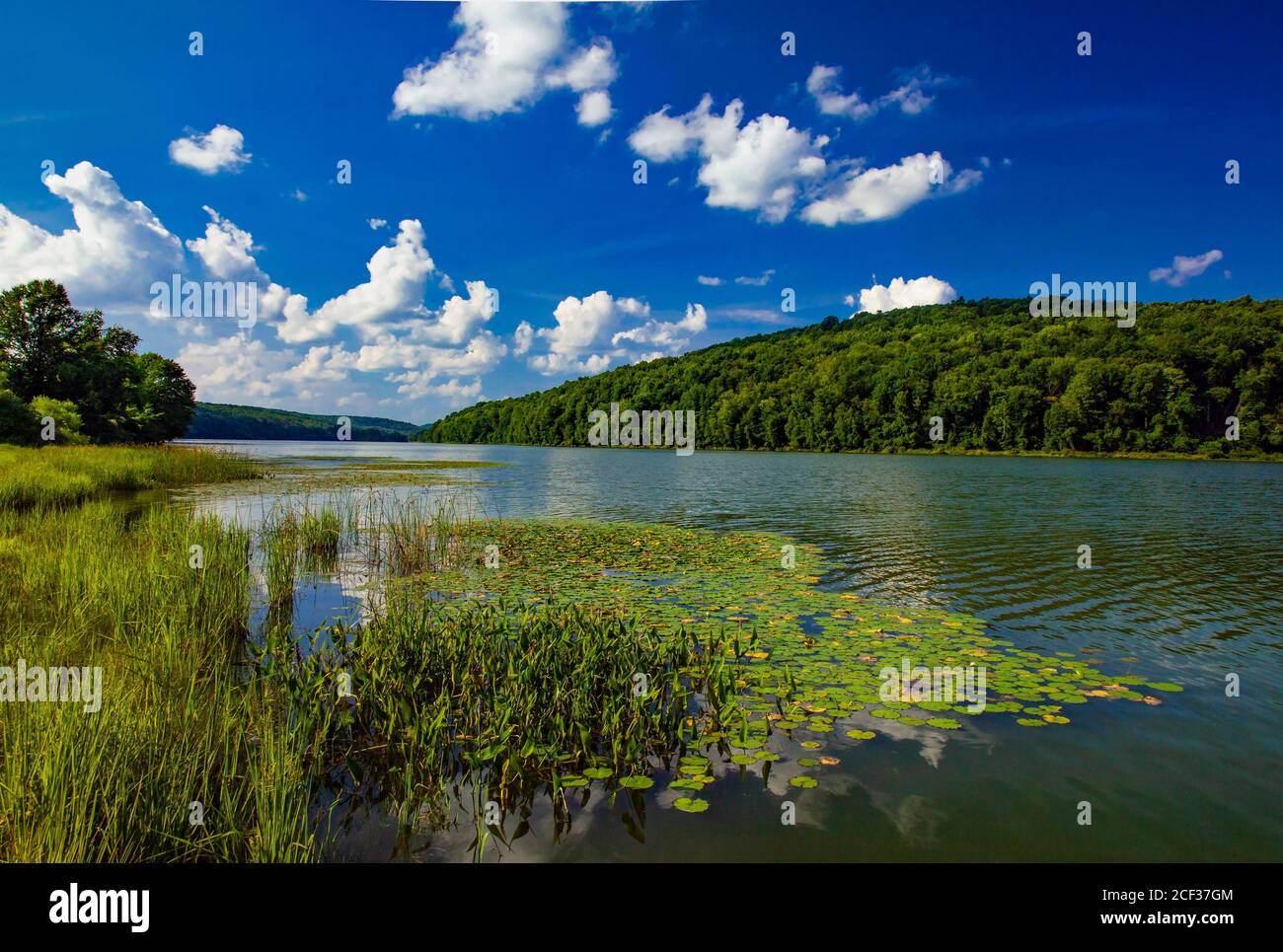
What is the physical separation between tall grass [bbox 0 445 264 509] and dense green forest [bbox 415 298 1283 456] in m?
96.9

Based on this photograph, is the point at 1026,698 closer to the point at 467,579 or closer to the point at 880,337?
the point at 467,579

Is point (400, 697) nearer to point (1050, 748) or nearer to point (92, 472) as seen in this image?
point (1050, 748)

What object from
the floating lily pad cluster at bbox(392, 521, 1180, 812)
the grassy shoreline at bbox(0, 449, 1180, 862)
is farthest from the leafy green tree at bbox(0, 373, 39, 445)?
the floating lily pad cluster at bbox(392, 521, 1180, 812)

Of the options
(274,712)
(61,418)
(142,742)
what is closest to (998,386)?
(61,418)

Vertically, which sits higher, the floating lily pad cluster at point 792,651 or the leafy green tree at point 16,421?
the leafy green tree at point 16,421

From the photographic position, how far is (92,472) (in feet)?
84.5

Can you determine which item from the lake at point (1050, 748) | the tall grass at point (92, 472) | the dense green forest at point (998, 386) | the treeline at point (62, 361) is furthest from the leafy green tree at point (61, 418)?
the dense green forest at point (998, 386)

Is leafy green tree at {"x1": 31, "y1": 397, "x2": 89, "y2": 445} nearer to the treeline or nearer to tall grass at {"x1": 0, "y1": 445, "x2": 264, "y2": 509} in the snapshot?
the treeline

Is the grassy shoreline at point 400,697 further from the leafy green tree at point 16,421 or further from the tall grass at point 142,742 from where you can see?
the leafy green tree at point 16,421

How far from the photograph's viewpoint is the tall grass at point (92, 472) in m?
18.9

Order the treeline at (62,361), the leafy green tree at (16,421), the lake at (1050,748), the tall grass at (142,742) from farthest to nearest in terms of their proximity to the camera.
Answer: the treeline at (62,361)
the leafy green tree at (16,421)
the lake at (1050,748)
the tall grass at (142,742)

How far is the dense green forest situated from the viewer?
85.4 meters

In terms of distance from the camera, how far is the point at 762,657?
8859mm

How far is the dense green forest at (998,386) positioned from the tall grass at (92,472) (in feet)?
318
